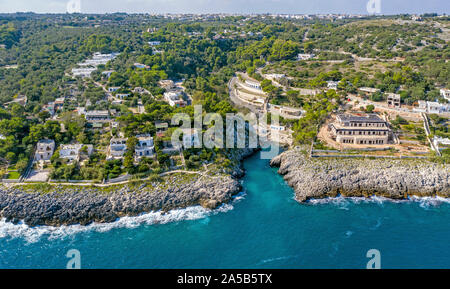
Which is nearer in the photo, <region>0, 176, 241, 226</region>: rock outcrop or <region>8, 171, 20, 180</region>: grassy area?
<region>0, 176, 241, 226</region>: rock outcrop

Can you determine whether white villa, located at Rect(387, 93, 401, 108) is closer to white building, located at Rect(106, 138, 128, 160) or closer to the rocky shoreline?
the rocky shoreline

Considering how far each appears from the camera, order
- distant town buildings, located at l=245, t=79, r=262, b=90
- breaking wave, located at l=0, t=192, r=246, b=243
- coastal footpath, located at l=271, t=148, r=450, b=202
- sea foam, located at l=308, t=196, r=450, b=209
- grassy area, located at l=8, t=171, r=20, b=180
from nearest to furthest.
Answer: breaking wave, located at l=0, t=192, r=246, b=243 < sea foam, located at l=308, t=196, r=450, b=209 < grassy area, located at l=8, t=171, r=20, b=180 < coastal footpath, located at l=271, t=148, r=450, b=202 < distant town buildings, located at l=245, t=79, r=262, b=90

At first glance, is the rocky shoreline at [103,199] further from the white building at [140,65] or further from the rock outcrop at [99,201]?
the white building at [140,65]

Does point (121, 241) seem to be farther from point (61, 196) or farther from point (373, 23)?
point (373, 23)

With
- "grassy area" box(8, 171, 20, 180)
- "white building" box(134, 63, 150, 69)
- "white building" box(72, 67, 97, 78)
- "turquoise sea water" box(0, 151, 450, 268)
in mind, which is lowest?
"turquoise sea water" box(0, 151, 450, 268)

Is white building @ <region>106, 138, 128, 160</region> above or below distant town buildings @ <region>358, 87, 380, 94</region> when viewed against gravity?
below

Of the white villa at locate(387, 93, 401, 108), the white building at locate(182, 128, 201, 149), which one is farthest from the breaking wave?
the white villa at locate(387, 93, 401, 108)

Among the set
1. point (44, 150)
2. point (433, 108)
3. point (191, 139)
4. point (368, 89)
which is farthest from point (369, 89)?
point (44, 150)

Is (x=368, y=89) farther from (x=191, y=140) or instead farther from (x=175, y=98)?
(x=191, y=140)
